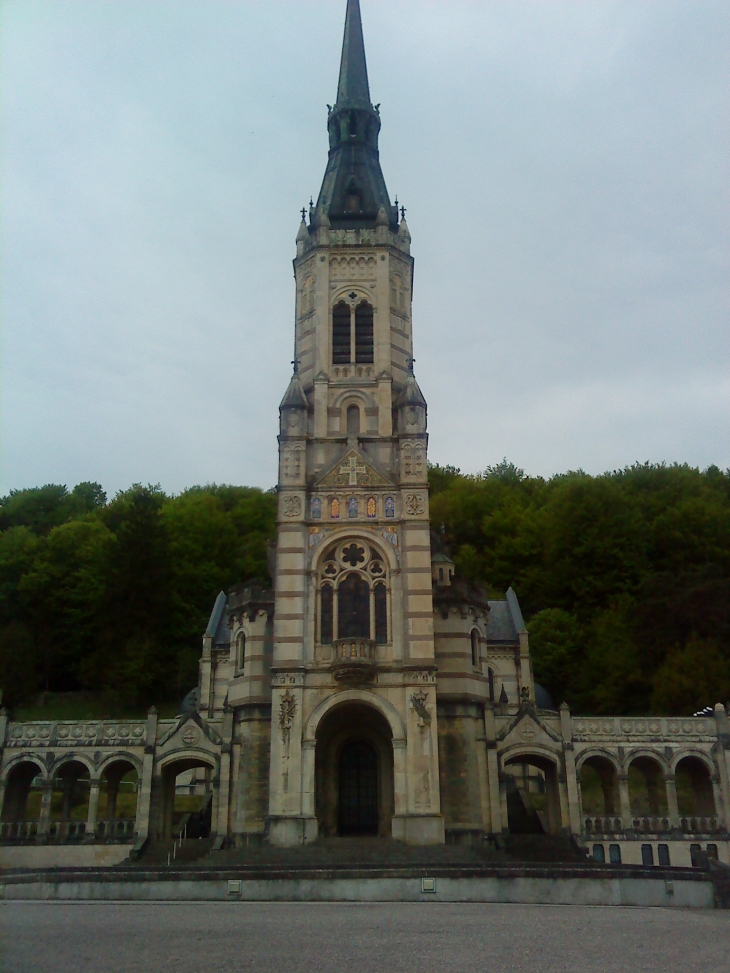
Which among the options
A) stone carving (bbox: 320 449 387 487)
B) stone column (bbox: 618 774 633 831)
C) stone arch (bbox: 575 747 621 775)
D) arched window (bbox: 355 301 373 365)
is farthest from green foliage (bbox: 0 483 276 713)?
stone column (bbox: 618 774 633 831)

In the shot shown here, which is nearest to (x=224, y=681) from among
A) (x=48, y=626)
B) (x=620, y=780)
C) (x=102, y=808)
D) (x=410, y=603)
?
(x=102, y=808)

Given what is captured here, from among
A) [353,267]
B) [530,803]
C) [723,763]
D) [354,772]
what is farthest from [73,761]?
[723,763]

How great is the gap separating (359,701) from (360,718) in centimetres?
238

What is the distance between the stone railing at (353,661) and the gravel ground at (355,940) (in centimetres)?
1515

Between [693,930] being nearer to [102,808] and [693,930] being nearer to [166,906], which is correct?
[166,906]

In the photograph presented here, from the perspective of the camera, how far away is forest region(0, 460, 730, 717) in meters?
55.1

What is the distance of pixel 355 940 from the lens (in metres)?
13.7

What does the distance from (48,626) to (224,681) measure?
92.6 feet

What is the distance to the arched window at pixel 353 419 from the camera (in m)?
41.4

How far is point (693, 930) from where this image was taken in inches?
617

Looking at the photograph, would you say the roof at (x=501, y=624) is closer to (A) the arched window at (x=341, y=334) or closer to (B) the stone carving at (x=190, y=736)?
(A) the arched window at (x=341, y=334)

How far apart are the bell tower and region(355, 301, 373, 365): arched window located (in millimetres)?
67

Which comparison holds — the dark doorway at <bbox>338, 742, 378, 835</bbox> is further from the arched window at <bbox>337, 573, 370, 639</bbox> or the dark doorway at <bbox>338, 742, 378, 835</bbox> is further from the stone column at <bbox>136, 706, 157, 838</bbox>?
the stone column at <bbox>136, 706, 157, 838</bbox>

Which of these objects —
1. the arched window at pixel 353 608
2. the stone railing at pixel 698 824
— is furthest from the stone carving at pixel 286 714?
the stone railing at pixel 698 824
